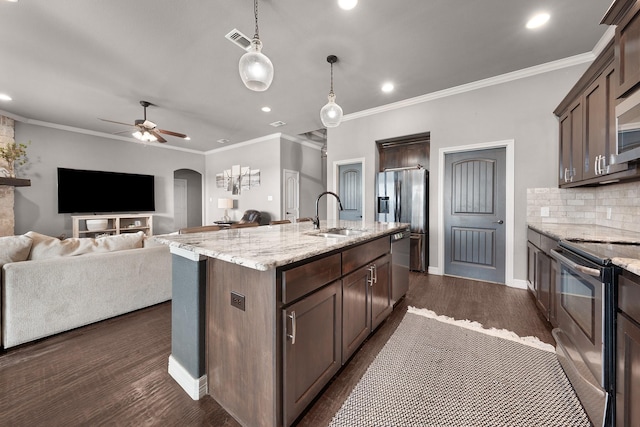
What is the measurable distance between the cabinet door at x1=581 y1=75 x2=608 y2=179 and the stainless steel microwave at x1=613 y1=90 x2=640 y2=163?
0.86 feet

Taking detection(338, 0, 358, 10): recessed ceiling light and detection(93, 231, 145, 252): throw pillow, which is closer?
detection(338, 0, 358, 10): recessed ceiling light

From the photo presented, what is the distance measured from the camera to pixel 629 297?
3.25ft

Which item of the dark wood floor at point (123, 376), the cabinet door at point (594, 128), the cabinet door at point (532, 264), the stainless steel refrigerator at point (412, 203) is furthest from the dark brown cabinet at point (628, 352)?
the stainless steel refrigerator at point (412, 203)

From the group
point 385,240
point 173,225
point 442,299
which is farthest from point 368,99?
point 173,225

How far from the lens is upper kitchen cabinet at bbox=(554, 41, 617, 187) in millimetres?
1845

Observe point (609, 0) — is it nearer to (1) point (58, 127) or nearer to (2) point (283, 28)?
(2) point (283, 28)

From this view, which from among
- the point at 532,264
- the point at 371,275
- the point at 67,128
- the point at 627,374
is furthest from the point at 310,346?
the point at 67,128

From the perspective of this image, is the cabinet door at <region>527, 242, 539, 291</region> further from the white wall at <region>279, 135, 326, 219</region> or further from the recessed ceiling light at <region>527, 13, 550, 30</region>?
the white wall at <region>279, 135, 326, 219</region>

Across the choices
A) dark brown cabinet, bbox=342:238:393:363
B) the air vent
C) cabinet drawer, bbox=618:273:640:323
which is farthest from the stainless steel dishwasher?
the air vent

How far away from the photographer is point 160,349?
186cm

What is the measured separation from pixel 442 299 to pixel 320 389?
2.03 m

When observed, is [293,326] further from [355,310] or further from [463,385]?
[463,385]

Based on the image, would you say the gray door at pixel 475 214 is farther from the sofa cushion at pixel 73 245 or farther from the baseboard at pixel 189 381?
the sofa cushion at pixel 73 245

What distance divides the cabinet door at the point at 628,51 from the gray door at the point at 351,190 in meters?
3.29
